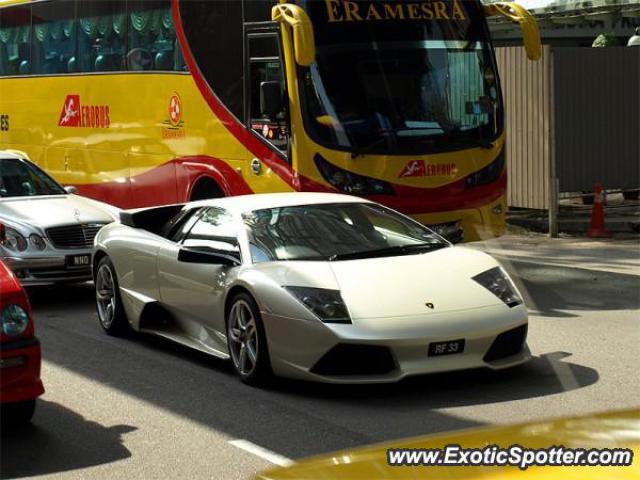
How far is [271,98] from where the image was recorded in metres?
14.0

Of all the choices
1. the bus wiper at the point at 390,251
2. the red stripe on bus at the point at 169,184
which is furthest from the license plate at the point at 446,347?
the red stripe on bus at the point at 169,184

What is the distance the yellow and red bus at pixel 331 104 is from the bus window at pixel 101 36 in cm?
92

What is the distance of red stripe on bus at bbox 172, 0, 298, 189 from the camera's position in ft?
47.0

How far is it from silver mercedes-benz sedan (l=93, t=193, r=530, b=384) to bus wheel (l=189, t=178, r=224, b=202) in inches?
187

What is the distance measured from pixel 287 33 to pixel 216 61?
5.87ft

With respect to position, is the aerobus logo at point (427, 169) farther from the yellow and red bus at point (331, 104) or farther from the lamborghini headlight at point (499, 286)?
the lamborghini headlight at point (499, 286)

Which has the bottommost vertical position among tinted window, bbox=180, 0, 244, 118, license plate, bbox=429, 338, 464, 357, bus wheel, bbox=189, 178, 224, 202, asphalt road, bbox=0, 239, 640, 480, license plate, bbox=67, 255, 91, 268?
asphalt road, bbox=0, 239, 640, 480

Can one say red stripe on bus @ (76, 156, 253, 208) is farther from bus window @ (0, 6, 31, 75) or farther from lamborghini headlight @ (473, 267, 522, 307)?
lamborghini headlight @ (473, 267, 522, 307)

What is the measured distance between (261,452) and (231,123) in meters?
8.29

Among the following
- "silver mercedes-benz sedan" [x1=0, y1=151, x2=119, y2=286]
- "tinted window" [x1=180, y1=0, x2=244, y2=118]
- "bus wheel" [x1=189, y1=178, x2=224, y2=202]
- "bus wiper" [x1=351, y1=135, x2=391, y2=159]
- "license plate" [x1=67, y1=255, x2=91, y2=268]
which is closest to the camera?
"silver mercedes-benz sedan" [x1=0, y1=151, x2=119, y2=286]

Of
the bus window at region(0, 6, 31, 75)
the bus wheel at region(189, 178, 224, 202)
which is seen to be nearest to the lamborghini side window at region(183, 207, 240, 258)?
the bus wheel at region(189, 178, 224, 202)

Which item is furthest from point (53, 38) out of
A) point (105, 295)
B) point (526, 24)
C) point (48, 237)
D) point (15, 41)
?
point (105, 295)

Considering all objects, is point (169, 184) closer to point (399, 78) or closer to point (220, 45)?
point (220, 45)

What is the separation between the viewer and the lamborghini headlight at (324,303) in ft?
28.5
